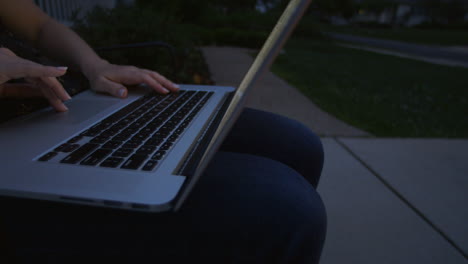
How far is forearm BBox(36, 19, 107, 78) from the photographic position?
140 cm

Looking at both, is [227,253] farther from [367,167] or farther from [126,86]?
[367,167]

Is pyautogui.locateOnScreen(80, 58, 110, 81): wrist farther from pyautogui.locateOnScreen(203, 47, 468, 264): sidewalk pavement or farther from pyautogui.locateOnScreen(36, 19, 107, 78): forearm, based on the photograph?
pyautogui.locateOnScreen(203, 47, 468, 264): sidewalk pavement

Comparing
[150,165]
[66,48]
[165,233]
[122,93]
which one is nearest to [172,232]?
[165,233]

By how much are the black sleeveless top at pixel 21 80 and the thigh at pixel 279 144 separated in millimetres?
690

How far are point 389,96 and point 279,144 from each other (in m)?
4.19

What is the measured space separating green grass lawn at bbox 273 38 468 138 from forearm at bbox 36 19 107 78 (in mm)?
2624

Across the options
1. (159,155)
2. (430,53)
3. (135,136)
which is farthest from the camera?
(430,53)

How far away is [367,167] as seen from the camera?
2309 mm

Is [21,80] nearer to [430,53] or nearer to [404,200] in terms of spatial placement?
[404,200]

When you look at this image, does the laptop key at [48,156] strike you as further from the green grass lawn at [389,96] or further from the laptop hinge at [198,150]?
the green grass lawn at [389,96]

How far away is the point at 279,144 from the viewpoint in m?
1.22

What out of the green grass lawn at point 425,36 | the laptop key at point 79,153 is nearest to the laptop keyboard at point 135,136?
the laptop key at point 79,153

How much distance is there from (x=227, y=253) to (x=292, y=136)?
683 mm

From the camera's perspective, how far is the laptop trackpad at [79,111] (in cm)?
101
